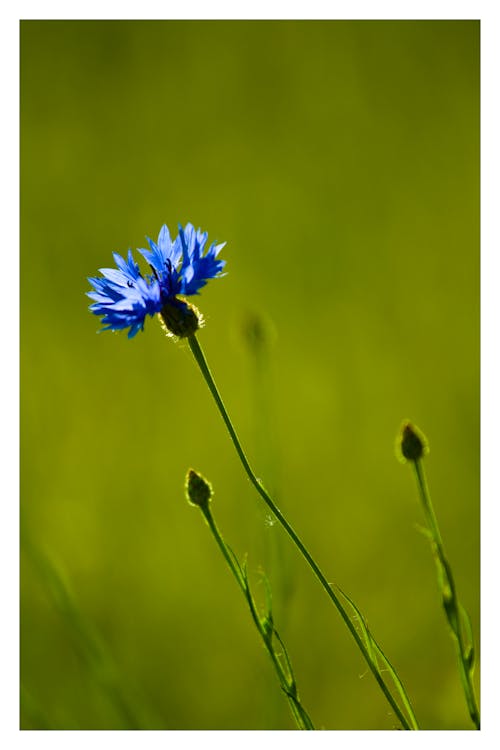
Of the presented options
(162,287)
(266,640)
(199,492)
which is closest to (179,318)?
(162,287)

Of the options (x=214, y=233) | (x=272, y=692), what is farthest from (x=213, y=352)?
(x=272, y=692)

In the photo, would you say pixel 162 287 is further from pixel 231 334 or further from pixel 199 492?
pixel 231 334

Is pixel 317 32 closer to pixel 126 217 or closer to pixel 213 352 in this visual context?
pixel 126 217

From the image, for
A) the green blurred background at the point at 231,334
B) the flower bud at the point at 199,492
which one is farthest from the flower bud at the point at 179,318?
the green blurred background at the point at 231,334

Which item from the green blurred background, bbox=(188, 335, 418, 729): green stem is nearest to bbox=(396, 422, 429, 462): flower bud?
bbox=(188, 335, 418, 729): green stem

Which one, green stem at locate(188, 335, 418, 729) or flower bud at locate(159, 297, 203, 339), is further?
flower bud at locate(159, 297, 203, 339)

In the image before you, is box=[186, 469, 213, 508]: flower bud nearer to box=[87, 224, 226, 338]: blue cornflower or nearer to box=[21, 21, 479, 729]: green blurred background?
box=[87, 224, 226, 338]: blue cornflower

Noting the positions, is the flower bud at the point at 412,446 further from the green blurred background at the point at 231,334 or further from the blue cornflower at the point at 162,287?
the green blurred background at the point at 231,334

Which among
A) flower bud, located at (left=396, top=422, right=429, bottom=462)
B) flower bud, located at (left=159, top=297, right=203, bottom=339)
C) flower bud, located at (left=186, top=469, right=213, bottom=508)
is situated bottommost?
flower bud, located at (left=186, top=469, right=213, bottom=508)
